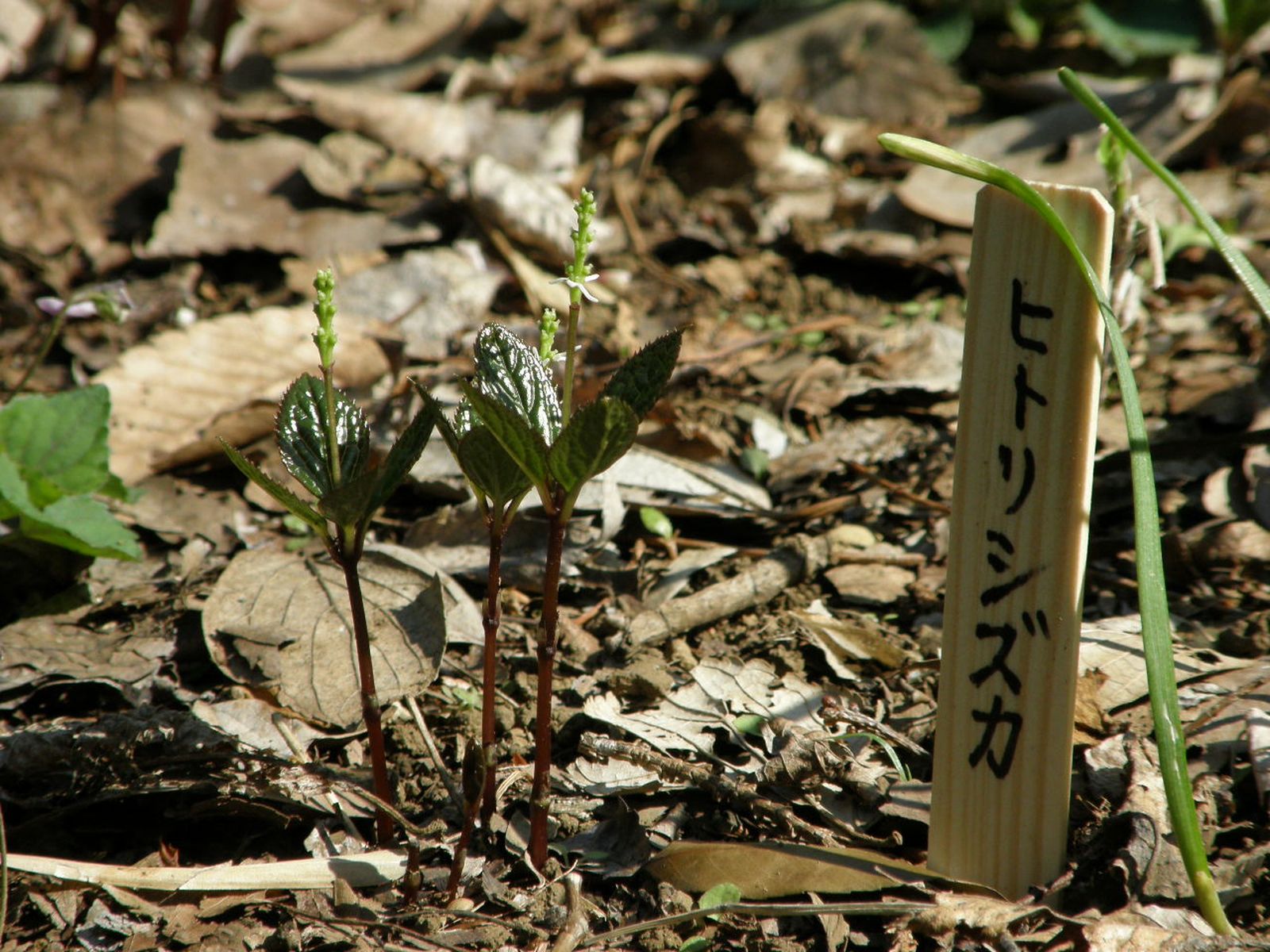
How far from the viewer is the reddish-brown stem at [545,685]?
1.32 m

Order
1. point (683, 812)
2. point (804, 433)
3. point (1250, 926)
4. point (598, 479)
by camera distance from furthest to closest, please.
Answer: point (804, 433)
point (598, 479)
point (683, 812)
point (1250, 926)

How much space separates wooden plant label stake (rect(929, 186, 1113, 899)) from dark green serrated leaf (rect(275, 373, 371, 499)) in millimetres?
763

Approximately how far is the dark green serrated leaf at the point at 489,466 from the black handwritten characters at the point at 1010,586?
577 mm

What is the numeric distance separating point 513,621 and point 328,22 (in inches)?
132

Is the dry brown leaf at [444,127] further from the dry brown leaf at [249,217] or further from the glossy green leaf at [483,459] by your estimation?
the glossy green leaf at [483,459]

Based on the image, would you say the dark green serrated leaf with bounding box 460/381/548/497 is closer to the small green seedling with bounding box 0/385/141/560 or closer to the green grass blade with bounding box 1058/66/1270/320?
the green grass blade with bounding box 1058/66/1270/320

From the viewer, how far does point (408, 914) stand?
1.45 meters

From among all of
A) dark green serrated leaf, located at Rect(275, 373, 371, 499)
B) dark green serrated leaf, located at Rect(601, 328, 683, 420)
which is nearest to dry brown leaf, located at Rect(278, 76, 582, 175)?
dark green serrated leaf, located at Rect(275, 373, 371, 499)

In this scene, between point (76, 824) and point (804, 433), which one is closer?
point (76, 824)

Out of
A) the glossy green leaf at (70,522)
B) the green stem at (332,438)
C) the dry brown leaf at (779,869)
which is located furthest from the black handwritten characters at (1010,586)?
the glossy green leaf at (70,522)

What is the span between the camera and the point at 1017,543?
4.33 ft

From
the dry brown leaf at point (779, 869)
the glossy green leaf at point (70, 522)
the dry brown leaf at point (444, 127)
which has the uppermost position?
the dry brown leaf at point (444, 127)

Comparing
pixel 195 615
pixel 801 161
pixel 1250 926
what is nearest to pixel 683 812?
pixel 1250 926

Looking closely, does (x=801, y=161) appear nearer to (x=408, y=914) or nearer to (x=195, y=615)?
(x=195, y=615)
